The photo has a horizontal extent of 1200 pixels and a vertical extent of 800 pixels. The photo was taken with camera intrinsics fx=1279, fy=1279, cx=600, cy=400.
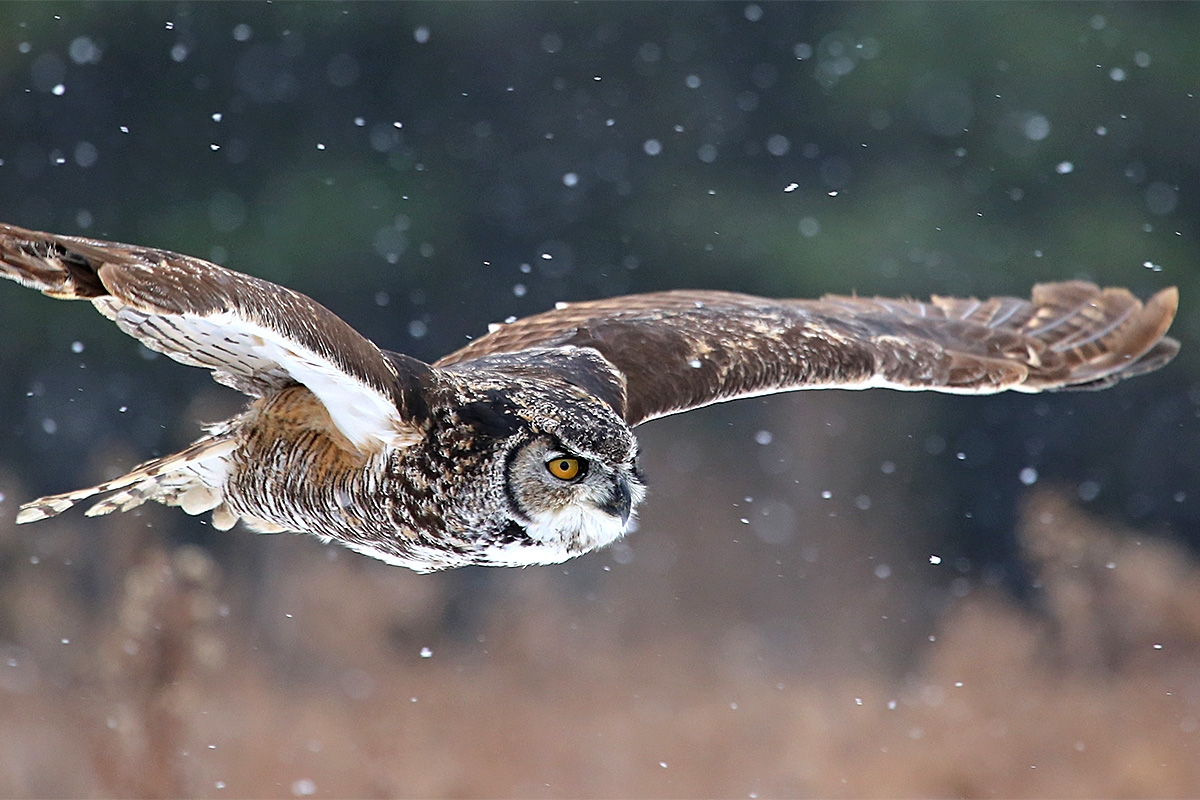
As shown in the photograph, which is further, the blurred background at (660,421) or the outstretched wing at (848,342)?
the blurred background at (660,421)

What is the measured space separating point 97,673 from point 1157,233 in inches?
322

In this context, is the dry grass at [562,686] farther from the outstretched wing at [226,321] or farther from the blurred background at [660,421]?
the outstretched wing at [226,321]

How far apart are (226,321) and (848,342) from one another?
225cm

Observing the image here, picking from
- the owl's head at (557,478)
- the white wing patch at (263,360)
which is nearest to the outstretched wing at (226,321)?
the white wing patch at (263,360)

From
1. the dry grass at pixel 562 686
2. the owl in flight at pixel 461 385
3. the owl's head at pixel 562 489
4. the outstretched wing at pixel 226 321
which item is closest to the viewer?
the outstretched wing at pixel 226 321

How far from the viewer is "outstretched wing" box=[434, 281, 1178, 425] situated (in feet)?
12.1

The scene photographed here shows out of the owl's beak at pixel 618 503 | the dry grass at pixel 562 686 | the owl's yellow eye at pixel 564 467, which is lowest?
the dry grass at pixel 562 686

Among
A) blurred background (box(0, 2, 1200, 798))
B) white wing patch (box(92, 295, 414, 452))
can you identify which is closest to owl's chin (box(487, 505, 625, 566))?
white wing patch (box(92, 295, 414, 452))

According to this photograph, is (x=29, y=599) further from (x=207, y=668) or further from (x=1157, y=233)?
(x=1157, y=233)

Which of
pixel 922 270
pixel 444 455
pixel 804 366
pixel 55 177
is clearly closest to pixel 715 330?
pixel 804 366

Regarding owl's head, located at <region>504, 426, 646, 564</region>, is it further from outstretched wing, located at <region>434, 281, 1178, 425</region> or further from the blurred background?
the blurred background

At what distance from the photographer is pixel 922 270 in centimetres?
988

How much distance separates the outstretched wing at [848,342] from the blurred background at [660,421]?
159 inches

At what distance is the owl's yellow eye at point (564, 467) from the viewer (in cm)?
268
